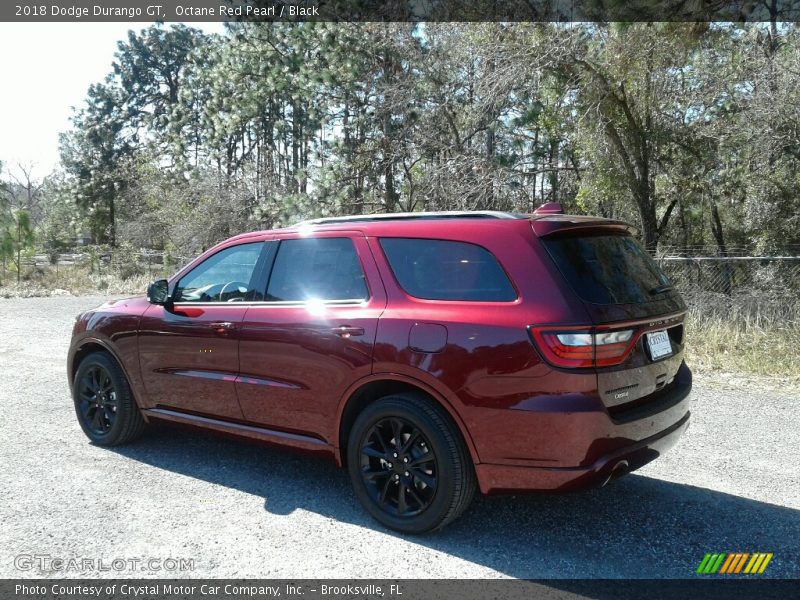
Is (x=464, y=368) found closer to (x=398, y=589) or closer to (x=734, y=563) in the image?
(x=398, y=589)

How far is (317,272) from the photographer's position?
4.38 m

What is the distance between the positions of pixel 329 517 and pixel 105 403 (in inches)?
97.6

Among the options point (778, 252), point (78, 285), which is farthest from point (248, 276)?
point (78, 285)

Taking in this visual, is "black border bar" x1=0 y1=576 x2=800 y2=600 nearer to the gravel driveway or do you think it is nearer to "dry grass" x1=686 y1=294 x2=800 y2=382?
the gravel driveway

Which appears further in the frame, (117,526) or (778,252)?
(778,252)

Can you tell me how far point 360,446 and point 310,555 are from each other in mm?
677

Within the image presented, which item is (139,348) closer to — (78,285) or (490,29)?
(490,29)

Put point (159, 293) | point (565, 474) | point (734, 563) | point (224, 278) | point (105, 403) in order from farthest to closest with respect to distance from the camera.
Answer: point (105, 403), point (159, 293), point (224, 278), point (734, 563), point (565, 474)

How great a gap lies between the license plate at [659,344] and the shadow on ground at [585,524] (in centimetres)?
103

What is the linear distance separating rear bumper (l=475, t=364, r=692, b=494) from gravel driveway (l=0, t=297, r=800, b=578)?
452mm

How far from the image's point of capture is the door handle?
391 centimetres

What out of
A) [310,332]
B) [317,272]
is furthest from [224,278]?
[310,332]

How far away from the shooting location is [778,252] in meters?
16.5

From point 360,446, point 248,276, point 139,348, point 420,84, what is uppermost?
point 420,84
